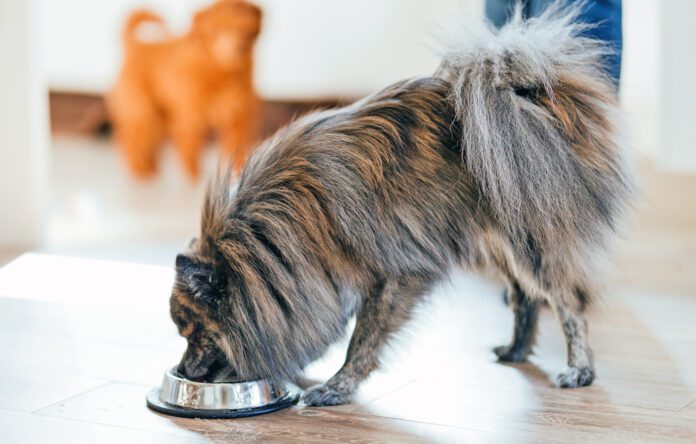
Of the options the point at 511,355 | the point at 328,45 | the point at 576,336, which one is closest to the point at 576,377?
the point at 576,336

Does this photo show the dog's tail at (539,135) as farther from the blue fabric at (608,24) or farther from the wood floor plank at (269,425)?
the wood floor plank at (269,425)

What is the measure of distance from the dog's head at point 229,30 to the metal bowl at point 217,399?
10.3 feet

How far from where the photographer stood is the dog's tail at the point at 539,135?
2195mm

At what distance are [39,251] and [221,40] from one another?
1502 mm

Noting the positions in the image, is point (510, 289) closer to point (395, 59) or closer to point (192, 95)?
point (395, 59)

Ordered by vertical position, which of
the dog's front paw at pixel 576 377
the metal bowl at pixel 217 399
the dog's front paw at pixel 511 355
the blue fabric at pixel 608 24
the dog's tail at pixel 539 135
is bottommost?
the dog's front paw at pixel 511 355

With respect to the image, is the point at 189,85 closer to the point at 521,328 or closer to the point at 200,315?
the point at 521,328

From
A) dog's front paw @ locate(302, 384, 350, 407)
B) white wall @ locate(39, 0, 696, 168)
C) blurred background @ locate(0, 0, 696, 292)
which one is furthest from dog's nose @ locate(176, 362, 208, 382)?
white wall @ locate(39, 0, 696, 168)

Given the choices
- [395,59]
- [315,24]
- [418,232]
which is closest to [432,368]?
[418,232]

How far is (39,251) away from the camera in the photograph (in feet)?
13.8

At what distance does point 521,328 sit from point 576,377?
0.98 ft

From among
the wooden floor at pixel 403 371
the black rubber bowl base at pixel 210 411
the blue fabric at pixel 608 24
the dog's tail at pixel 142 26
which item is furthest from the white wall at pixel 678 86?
the dog's tail at pixel 142 26

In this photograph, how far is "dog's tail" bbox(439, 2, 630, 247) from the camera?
86.4 inches

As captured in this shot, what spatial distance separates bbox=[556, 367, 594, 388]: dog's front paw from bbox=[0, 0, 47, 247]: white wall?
8.97 ft
